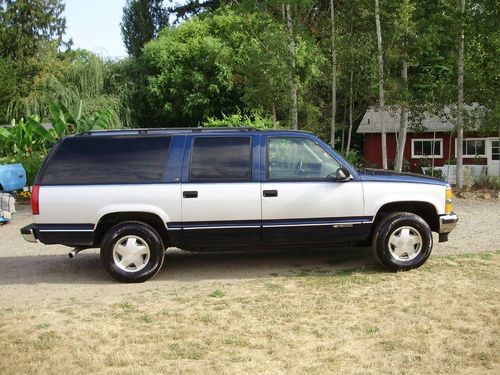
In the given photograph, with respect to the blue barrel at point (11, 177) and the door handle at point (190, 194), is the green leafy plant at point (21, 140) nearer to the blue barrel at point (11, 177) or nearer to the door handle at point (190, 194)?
the blue barrel at point (11, 177)

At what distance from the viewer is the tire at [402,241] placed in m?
7.51

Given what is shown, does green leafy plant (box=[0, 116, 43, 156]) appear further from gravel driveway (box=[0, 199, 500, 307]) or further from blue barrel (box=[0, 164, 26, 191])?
gravel driveway (box=[0, 199, 500, 307])

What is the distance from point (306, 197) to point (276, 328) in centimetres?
238

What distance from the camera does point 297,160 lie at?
759 centimetres

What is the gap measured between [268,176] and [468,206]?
9.10 m

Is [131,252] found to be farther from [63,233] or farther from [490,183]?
[490,183]

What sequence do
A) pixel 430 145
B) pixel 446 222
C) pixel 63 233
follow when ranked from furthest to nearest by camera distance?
pixel 430 145 < pixel 446 222 < pixel 63 233

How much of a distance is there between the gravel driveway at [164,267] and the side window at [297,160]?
4.28ft

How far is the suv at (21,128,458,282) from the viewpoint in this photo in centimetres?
730

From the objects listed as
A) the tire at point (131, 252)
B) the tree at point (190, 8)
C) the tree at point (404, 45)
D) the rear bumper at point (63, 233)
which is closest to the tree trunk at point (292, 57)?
the tree at point (404, 45)

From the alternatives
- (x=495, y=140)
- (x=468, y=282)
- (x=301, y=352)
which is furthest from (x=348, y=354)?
(x=495, y=140)

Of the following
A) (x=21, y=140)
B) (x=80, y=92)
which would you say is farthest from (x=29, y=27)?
(x=21, y=140)

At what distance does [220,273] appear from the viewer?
7.85m

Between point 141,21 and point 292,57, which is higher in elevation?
point 141,21
